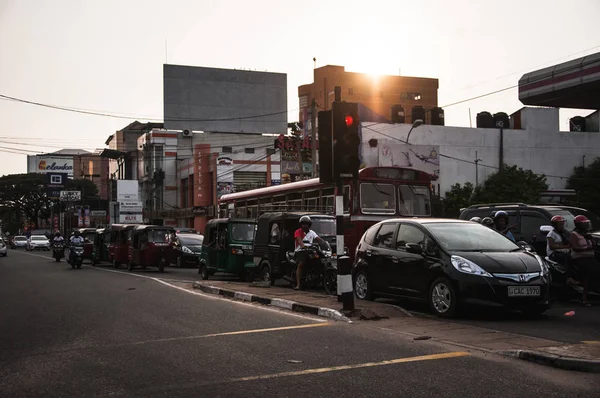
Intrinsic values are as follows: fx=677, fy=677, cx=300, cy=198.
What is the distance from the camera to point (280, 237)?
57.1 ft

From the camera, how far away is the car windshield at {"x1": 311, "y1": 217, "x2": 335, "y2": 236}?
17.4m

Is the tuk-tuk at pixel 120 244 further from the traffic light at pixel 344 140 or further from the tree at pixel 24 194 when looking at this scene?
the tree at pixel 24 194

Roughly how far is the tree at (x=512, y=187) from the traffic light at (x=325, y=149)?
133 ft

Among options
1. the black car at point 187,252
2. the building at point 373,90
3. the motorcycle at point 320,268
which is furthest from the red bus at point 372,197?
the building at point 373,90

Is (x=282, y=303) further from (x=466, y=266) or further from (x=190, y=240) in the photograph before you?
(x=190, y=240)

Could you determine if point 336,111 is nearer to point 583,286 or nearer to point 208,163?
point 583,286

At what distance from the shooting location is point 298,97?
107 metres

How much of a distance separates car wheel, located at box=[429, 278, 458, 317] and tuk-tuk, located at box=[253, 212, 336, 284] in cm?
627

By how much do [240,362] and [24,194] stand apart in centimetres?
11367

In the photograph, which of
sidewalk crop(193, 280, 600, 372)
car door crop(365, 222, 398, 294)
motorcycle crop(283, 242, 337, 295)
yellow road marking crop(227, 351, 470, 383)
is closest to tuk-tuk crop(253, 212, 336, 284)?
motorcycle crop(283, 242, 337, 295)

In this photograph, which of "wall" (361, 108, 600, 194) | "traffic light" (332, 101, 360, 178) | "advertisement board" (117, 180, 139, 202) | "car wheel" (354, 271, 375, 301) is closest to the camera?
"traffic light" (332, 101, 360, 178)


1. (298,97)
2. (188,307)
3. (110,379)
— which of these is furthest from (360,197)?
(298,97)

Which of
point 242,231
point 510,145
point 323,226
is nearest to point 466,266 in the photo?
point 323,226

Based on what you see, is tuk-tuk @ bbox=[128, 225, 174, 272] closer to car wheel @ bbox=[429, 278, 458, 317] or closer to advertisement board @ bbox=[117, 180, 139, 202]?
car wheel @ bbox=[429, 278, 458, 317]
